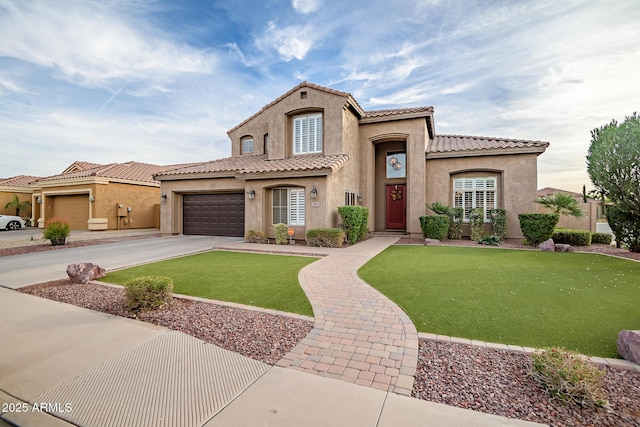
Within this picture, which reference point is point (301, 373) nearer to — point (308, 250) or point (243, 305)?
point (243, 305)

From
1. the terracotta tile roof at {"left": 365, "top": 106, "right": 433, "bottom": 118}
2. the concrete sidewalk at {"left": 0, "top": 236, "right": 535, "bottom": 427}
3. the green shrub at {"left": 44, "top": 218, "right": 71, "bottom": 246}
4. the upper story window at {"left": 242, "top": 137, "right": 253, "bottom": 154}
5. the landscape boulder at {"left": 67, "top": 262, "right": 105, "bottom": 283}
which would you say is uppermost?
the terracotta tile roof at {"left": 365, "top": 106, "right": 433, "bottom": 118}

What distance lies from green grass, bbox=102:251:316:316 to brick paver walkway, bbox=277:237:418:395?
0.52m

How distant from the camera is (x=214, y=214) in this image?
673 inches

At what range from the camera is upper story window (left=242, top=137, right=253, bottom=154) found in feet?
64.1

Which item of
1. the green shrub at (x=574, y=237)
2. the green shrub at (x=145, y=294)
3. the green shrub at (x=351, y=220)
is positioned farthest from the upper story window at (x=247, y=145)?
the green shrub at (x=574, y=237)

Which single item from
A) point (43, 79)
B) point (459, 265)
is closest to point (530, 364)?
point (459, 265)

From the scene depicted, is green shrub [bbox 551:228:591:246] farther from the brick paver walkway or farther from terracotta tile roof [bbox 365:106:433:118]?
the brick paver walkway

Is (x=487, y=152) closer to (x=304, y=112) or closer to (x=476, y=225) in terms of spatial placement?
(x=476, y=225)

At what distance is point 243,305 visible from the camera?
5.16 meters

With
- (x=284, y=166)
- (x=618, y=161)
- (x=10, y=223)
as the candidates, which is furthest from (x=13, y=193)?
(x=618, y=161)

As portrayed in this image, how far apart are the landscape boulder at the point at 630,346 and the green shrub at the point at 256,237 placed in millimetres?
12289

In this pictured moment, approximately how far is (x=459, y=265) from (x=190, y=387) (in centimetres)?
789

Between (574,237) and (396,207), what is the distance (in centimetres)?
823

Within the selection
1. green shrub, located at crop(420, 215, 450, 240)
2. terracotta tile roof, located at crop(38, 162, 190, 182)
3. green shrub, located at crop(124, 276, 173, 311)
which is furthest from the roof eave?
terracotta tile roof, located at crop(38, 162, 190, 182)
